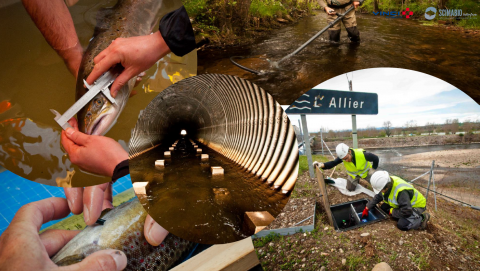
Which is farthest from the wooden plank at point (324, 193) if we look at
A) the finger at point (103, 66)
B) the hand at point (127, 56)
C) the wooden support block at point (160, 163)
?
the finger at point (103, 66)

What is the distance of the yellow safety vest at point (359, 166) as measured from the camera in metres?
1.22

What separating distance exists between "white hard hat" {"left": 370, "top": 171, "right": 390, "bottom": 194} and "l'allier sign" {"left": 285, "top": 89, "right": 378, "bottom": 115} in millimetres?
304

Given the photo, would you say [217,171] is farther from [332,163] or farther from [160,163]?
[332,163]

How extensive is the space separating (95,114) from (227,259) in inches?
47.0

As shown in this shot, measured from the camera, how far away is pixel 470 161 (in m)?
1.19

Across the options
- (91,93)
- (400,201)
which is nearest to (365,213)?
(400,201)

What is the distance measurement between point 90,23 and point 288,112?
1.28 m

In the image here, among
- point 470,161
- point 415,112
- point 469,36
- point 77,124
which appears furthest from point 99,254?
point 469,36

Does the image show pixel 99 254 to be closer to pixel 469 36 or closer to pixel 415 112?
pixel 415 112

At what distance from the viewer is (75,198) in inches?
64.4

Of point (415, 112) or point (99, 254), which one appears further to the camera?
point (99, 254)

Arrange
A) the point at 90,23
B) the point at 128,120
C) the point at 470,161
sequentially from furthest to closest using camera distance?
the point at 128,120
the point at 90,23
the point at 470,161

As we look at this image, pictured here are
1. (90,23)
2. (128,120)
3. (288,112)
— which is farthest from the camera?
(128,120)

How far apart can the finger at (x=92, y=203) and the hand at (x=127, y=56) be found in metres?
0.69
